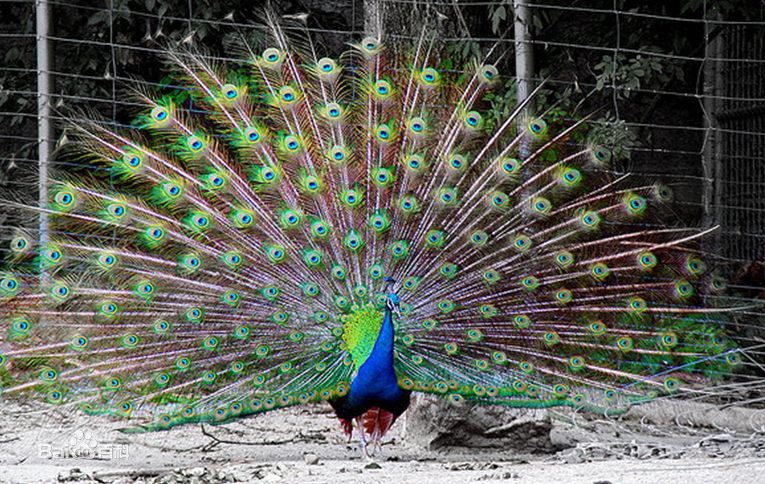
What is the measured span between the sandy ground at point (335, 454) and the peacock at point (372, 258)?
0.34 metres

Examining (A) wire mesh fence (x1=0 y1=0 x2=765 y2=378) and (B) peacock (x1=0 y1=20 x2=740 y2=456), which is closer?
(B) peacock (x1=0 y1=20 x2=740 y2=456)

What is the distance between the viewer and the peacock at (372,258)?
4566 millimetres

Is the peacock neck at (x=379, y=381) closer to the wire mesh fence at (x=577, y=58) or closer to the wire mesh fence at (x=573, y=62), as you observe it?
the wire mesh fence at (x=573, y=62)

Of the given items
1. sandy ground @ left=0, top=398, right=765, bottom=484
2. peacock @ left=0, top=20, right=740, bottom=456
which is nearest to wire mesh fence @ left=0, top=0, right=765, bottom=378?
peacock @ left=0, top=20, right=740, bottom=456

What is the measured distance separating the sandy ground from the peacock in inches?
13.3

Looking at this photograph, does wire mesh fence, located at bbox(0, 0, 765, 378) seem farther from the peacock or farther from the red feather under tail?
the red feather under tail

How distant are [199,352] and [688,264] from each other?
2.38 metres

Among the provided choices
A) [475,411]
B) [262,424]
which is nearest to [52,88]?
[262,424]

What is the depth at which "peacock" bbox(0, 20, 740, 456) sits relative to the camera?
457cm

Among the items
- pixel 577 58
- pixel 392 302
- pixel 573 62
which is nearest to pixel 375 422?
pixel 392 302

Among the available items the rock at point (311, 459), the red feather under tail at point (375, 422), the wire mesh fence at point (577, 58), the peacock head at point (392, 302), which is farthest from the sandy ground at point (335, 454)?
the wire mesh fence at point (577, 58)

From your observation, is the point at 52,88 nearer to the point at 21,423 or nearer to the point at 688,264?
the point at 21,423

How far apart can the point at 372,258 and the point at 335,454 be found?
107 centimetres

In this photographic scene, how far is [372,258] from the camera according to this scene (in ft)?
15.6
